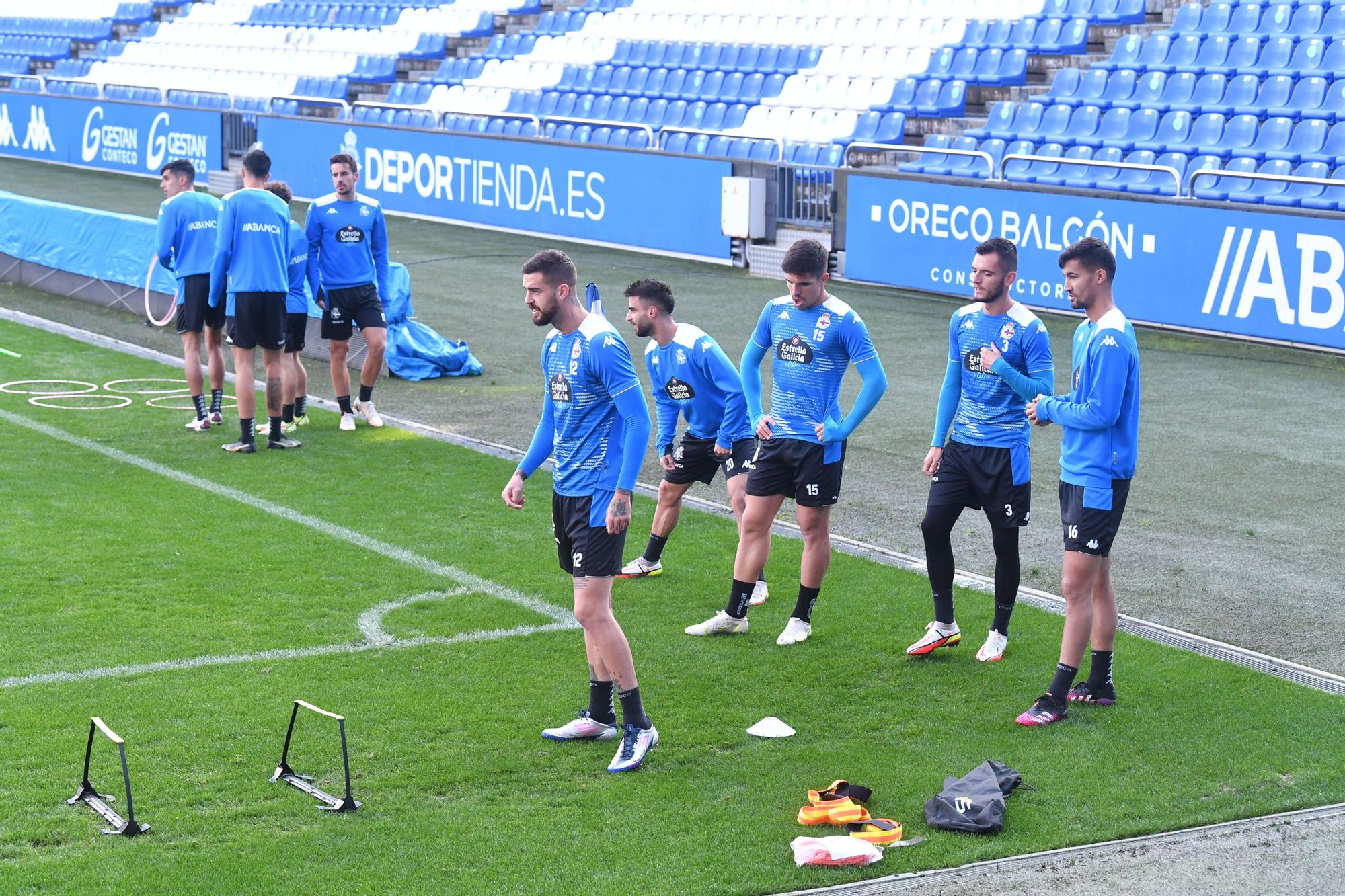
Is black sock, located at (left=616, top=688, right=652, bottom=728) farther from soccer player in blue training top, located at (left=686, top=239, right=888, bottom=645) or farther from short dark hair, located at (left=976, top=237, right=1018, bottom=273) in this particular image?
short dark hair, located at (left=976, top=237, right=1018, bottom=273)

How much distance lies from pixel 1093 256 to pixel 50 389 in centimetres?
1061

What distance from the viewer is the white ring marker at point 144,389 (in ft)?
46.7

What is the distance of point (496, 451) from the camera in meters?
12.3

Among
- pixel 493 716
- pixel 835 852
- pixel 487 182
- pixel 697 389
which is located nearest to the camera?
pixel 835 852

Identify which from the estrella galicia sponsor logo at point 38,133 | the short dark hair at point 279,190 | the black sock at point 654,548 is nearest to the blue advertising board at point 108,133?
the estrella galicia sponsor logo at point 38,133

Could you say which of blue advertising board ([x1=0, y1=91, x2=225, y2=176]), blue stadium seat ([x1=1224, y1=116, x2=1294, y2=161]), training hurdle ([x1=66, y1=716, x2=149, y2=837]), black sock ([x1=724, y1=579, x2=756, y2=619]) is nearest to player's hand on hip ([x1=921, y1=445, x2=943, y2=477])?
black sock ([x1=724, y1=579, x2=756, y2=619])

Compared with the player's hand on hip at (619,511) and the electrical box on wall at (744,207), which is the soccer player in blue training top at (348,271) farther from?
the electrical box on wall at (744,207)

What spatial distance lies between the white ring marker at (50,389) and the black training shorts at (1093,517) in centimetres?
1014

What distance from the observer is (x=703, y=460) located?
8695mm

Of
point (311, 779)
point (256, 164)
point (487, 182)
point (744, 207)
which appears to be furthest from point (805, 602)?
point (487, 182)

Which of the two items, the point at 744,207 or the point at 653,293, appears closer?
the point at 653,293

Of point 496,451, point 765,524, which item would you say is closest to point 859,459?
point 496,451

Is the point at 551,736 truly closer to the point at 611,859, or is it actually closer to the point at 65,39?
the point at 611,859

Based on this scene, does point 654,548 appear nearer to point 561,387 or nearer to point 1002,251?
point 561,387
